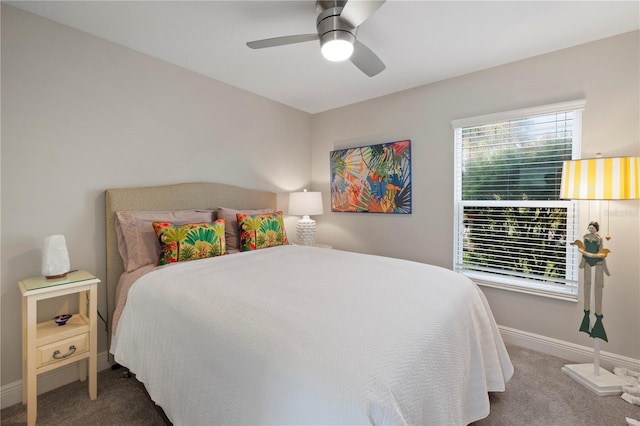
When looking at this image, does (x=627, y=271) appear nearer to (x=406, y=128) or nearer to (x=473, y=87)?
(x=473, y=87)

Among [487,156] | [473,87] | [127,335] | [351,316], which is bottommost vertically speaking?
[127,335]

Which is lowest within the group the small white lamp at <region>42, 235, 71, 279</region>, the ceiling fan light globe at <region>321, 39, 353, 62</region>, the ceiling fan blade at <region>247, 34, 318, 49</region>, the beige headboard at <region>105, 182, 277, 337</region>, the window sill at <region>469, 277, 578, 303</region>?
the window sill at <region>469, 277, 578, 303</region>

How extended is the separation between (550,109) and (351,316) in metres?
2.40

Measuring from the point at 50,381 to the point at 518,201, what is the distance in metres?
3.83

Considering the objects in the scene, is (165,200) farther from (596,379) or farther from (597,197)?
(596,379)

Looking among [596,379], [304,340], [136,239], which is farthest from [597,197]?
[136,239]

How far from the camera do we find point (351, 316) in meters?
1.21

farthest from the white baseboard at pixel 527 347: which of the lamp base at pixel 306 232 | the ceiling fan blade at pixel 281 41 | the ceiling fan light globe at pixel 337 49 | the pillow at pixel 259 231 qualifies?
the ceiling fan light globe at pixel 337 49

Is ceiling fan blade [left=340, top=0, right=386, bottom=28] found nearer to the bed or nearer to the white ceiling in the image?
the white ceiling

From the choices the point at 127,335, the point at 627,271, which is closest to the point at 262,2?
the point at 127,335

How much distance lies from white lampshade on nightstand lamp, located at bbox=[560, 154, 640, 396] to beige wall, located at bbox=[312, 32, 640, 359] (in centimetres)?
25

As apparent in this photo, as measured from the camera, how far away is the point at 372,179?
11.3 ft

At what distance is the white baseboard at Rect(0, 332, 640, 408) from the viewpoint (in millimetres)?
1827

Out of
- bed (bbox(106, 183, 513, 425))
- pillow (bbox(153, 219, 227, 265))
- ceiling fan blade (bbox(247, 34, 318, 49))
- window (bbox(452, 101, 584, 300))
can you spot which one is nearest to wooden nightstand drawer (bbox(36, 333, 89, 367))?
bed (bbox(106, 183, 513, 425))
